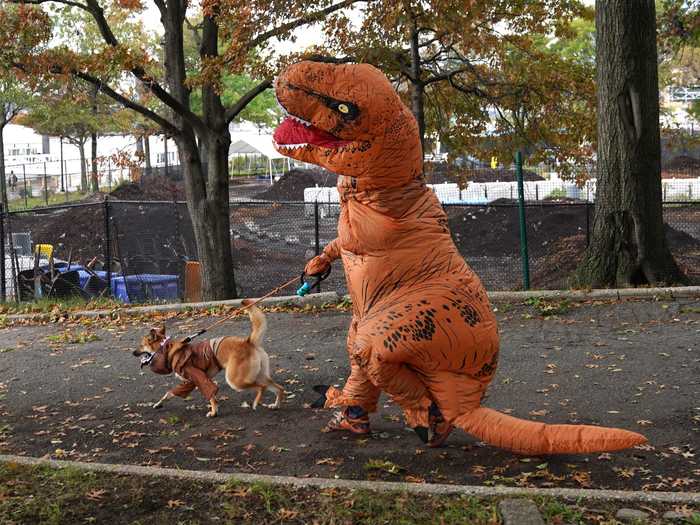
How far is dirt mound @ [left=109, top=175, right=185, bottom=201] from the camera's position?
3098 cm

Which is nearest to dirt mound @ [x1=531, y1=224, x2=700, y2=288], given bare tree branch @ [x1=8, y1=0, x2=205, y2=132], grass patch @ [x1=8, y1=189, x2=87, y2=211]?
bare tree branch @ [x1=8, y1=0, x2=205, y2=132]

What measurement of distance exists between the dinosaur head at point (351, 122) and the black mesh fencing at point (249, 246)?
7.56m

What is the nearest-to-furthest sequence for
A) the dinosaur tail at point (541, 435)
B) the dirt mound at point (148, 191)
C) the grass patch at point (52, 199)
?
the dinosaur tail at point (541, 435) → the dirt mound at point (148, 191) → the grass patch at point (52, 199)

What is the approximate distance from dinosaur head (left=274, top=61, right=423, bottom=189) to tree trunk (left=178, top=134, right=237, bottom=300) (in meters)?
8.02

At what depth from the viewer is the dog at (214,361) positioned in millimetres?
6582

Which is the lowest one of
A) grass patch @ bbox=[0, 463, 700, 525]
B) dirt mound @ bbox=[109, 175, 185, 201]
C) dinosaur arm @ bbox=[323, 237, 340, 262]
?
grass patch @ bbox=[0, 463, 700, 525]

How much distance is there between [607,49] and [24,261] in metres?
11.4

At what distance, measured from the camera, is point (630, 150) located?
10836 millimetres

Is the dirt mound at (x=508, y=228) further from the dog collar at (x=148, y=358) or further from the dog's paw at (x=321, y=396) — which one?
the dog collar at (x=148, y=358)

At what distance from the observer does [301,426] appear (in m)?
6.43

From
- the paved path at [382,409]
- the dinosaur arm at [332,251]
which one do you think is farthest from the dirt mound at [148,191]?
the dinosaur arm at [332,251]

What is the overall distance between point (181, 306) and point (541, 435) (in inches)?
283

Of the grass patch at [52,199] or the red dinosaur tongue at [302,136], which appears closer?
the red dinosaur tongue at [302,136]

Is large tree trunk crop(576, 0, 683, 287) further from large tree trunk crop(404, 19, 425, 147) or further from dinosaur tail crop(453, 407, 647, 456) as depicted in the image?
dinosaur tail crop(453, 407, 647, 456)
